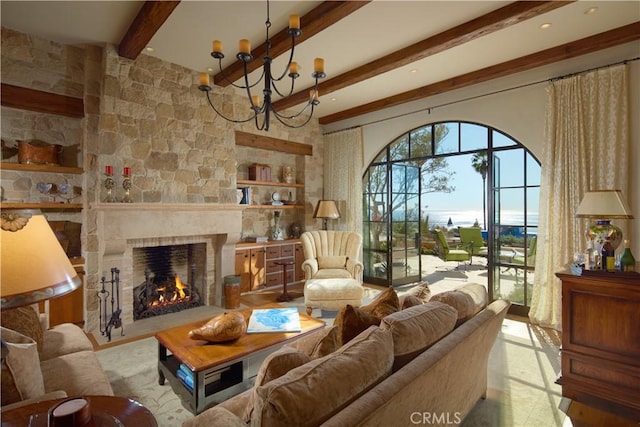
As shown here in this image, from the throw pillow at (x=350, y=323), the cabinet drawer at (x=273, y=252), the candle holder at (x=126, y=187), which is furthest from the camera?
the cabinet drawer at (x=273, y=252)

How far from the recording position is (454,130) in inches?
180

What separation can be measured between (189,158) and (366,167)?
2933 millimetres

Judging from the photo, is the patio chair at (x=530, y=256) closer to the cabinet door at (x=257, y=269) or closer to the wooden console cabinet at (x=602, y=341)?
the wooden console cabinet at (x=602, y=341)

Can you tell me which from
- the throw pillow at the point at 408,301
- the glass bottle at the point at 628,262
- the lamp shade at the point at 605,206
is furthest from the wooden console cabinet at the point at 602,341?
the throw pillow at the point at 408,301

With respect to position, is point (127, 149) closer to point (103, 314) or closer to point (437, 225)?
point (103, 314)

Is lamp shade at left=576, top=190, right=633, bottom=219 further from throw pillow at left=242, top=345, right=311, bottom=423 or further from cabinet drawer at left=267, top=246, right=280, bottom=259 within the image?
cabinet drawer at left=267, top=246, right=280, bottom=259

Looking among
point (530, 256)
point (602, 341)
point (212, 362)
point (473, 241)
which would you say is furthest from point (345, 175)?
point (212, 362)

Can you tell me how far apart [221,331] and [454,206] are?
23.3 feet

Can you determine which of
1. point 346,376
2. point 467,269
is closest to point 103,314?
point 346,376

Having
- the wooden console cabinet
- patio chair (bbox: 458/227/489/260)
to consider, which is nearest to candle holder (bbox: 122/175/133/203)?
the wooden console cabinet

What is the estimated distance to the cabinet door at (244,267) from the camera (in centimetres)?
489

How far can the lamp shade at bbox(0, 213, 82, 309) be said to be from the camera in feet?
2.67

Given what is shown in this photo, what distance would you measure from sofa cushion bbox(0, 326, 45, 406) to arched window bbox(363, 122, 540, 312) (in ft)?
14.7

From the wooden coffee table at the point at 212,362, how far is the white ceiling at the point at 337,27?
8.95ft
